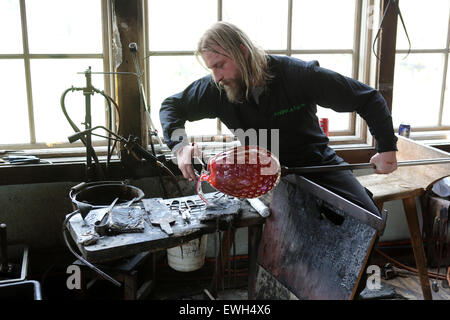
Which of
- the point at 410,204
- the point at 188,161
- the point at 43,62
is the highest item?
the point at 43,62

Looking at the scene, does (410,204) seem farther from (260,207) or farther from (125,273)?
(125,273)

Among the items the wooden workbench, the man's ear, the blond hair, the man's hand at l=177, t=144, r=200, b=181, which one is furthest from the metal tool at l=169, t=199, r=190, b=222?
the man's ear

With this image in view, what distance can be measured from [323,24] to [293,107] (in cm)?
105

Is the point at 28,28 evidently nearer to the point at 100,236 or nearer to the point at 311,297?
the point at 100,236

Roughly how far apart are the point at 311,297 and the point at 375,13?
74.5 inches

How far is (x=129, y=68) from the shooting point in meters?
2.54

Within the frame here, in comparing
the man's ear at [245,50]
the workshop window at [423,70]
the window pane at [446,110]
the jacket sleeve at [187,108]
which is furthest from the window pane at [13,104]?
the window pane at [446,110]

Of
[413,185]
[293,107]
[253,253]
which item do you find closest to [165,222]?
[253,253]

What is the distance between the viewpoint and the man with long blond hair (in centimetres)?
201

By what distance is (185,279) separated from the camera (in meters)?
2.88

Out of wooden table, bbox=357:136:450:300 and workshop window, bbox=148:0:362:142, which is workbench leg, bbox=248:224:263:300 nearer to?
wooden table, bbox=357:136:450:300

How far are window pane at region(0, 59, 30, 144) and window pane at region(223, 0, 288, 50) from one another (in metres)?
1.20

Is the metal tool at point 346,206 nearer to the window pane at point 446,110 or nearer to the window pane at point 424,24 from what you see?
the window pane at point 424,24

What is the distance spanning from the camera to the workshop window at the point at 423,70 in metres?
3.07
